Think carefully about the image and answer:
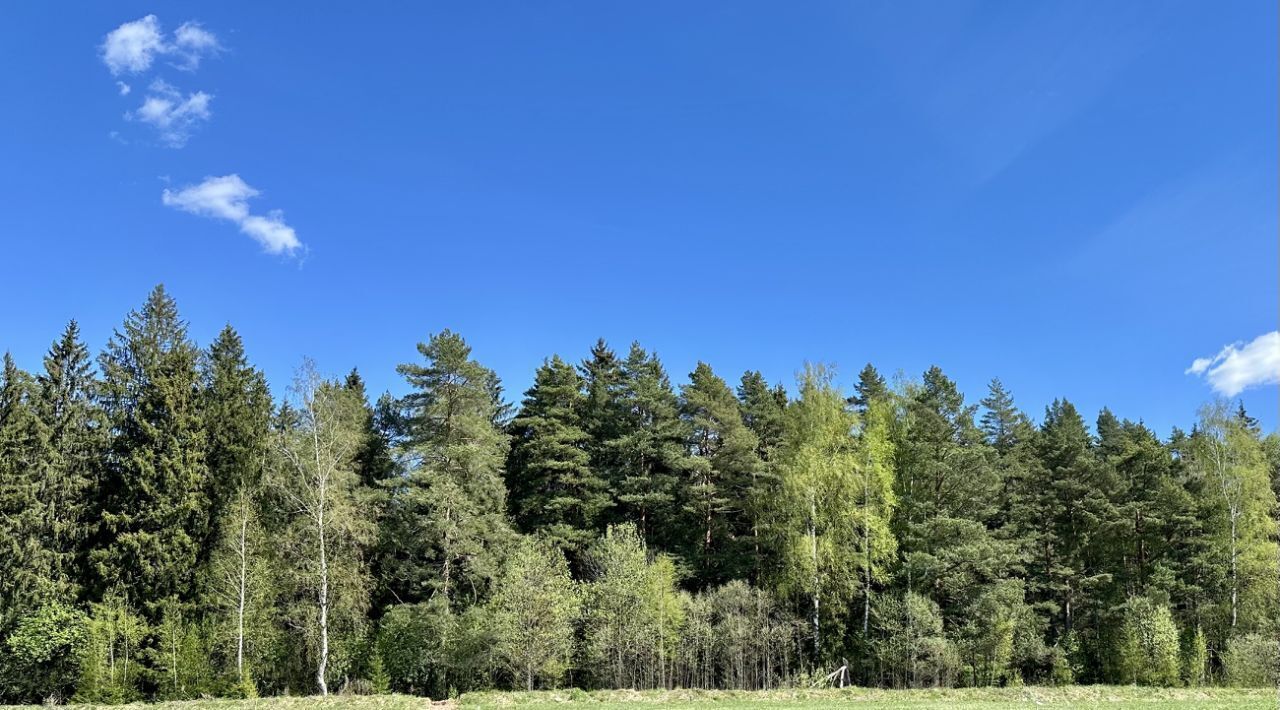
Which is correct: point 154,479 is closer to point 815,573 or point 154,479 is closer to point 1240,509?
point 815,573

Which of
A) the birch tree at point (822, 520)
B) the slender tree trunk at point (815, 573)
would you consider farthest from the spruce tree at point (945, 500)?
the slender tree trunk at point (815, 573)

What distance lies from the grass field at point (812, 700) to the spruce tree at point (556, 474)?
39.2 ft

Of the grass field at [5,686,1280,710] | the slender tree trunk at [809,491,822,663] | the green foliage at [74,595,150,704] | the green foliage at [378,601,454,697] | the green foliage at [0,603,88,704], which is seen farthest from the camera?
the slender tree trunk at [809,491,822,663]

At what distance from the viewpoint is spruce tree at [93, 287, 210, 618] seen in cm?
3300

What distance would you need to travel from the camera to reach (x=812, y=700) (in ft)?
87.8

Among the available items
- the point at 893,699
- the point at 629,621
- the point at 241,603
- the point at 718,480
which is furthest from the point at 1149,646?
the point at 241,603

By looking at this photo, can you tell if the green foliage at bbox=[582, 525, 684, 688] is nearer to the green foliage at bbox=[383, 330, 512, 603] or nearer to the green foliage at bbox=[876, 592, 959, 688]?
the green foliage at bbox=[383, 330, 512, 603]

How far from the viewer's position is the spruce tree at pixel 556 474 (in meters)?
39.8

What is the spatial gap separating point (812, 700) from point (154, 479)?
3086 centimetres

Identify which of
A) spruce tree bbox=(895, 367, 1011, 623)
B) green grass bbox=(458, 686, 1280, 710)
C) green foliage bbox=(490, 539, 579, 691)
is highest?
spruce tree bbox=(895, 367, 1011, 623)

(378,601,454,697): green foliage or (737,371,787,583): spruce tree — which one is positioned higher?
(737,371,787,583): spruce tree

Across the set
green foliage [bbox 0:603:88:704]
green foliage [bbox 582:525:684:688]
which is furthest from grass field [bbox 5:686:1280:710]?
green foliage [bbox 0:603:88:704]

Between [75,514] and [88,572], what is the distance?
2960 mm

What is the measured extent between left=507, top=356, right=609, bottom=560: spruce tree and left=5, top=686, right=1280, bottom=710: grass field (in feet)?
39.2
